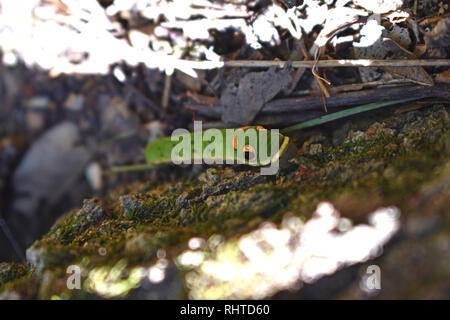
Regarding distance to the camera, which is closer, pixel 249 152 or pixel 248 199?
pixel 248 199

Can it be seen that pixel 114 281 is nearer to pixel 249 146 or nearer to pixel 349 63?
pixel 249 146

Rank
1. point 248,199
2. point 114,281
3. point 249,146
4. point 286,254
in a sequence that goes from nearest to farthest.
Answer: point 286,254, point 114,281, point 248,199, point 249,146

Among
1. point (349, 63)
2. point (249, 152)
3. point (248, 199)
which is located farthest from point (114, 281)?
point (349, 63)

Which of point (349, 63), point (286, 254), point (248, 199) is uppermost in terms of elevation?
point (349, 63)

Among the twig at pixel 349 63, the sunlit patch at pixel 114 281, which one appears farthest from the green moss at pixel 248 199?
the twig at pixel 349 63

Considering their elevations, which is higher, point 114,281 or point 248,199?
point 248,199

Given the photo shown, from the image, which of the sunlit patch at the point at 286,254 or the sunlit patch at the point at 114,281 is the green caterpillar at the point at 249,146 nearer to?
the sunlit patch at the point at 286,254

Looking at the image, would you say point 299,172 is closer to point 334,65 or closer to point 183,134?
point 334,65

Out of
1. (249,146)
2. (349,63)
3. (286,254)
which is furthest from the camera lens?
(249,146)

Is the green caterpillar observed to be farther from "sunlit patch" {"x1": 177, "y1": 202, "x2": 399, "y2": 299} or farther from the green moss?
"sunlit patch" {"x1": 177, "y1": 202, "x2": 399, "y2": 299}

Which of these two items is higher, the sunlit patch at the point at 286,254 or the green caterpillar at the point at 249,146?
the green caterpillar at the point at 249,146
